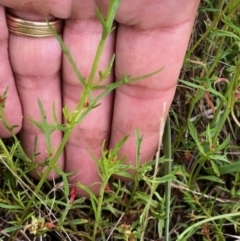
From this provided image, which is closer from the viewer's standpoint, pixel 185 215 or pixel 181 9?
pixel 181 9

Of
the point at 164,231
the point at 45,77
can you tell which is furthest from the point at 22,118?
the point at 164,231


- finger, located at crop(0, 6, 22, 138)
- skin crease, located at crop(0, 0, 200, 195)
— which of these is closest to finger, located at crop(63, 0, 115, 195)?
skin crease, located at crop(0, 0, 200, 195)

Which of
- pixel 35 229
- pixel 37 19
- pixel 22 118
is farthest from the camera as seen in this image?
pixel 22 118

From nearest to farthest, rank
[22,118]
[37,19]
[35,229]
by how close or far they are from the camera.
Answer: [35,229] → [37,19] → [22,118]

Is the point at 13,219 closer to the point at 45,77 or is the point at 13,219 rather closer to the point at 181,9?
the point at 45,77

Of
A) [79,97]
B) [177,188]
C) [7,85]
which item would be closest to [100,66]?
[79,97]

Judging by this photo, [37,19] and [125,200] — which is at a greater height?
[37,19]

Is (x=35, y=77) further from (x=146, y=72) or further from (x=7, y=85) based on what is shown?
(x=146, y=72)

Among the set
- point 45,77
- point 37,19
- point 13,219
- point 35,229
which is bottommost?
point 13,219
